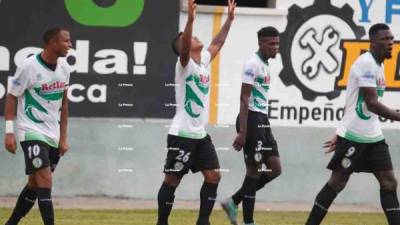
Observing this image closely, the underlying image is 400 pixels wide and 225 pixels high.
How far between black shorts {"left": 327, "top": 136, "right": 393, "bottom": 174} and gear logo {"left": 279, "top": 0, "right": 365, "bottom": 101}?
5.32 m

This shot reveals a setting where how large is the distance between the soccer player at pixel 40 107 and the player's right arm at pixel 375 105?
288 centimetres

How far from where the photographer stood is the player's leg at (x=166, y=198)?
11398 mm

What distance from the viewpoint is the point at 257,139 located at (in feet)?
41.3

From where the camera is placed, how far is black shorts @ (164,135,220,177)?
1135 cm

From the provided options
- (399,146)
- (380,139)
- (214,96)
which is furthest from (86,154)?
(380,139)

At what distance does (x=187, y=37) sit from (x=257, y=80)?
1883 millimetres

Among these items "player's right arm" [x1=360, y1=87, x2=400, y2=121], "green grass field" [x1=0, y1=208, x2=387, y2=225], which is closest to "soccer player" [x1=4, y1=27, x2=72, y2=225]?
"green grass field" [x1=0, y1=208, x2=387, y2=225]

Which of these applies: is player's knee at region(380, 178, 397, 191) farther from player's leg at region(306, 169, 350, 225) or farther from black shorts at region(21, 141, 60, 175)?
black shorts at region(21, 141, 60, 175)

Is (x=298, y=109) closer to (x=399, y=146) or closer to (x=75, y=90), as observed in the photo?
(x=399, y=146)

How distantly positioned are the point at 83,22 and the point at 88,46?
1.09ft

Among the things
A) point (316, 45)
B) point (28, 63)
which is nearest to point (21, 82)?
point (28, 63)

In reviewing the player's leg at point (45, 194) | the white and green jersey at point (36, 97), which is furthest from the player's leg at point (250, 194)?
the player's leg at point (45, 194)

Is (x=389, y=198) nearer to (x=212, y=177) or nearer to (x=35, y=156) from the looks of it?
(x=212, y=177)

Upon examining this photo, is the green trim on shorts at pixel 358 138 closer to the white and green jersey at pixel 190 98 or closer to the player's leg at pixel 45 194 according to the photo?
the white and green jersey at pixel 190 98
